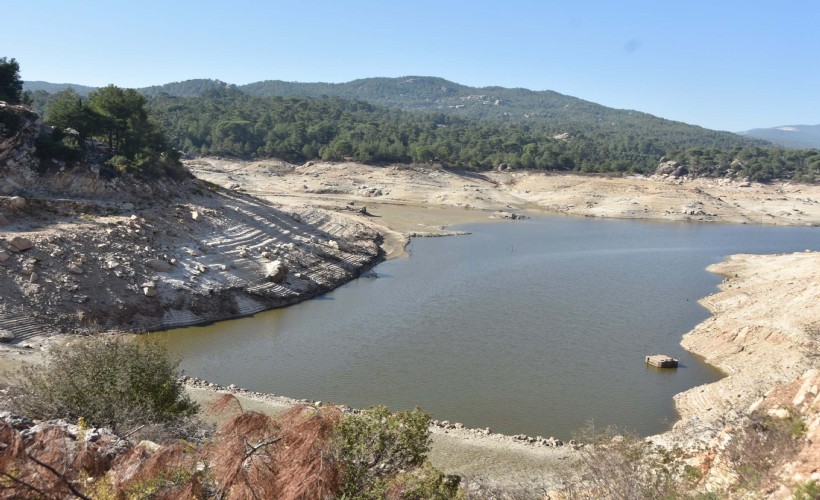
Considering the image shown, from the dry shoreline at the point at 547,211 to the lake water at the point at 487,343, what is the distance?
1650mm

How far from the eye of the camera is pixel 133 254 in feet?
97.6

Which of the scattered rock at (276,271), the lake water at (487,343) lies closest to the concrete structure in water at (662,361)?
the lake water at (487,343)

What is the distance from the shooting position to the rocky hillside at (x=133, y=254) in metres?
25.7

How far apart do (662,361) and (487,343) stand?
7329 millimetres

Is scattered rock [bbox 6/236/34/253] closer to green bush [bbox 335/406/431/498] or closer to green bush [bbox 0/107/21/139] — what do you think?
green bush [bbox 0/107/21/139]

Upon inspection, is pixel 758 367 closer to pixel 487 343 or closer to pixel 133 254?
pixel 487 343

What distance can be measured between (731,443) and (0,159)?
1403 inches

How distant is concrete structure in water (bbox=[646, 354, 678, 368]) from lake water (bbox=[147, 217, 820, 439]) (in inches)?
12.8

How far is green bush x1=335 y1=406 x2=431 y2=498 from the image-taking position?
937 cm

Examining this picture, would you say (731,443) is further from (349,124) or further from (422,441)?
(349,124)

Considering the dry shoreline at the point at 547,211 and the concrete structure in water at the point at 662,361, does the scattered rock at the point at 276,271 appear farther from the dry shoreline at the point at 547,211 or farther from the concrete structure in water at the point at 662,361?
the concrete structure in water at the point at 662,361

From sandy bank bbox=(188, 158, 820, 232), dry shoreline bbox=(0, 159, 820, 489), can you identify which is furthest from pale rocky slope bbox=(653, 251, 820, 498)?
sandy bank bbox=(188, 158, 820, 232)

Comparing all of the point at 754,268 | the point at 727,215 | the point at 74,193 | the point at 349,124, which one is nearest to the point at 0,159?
the point at 74,193

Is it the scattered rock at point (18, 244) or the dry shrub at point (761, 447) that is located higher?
the dry shrub at point (761, 447)
